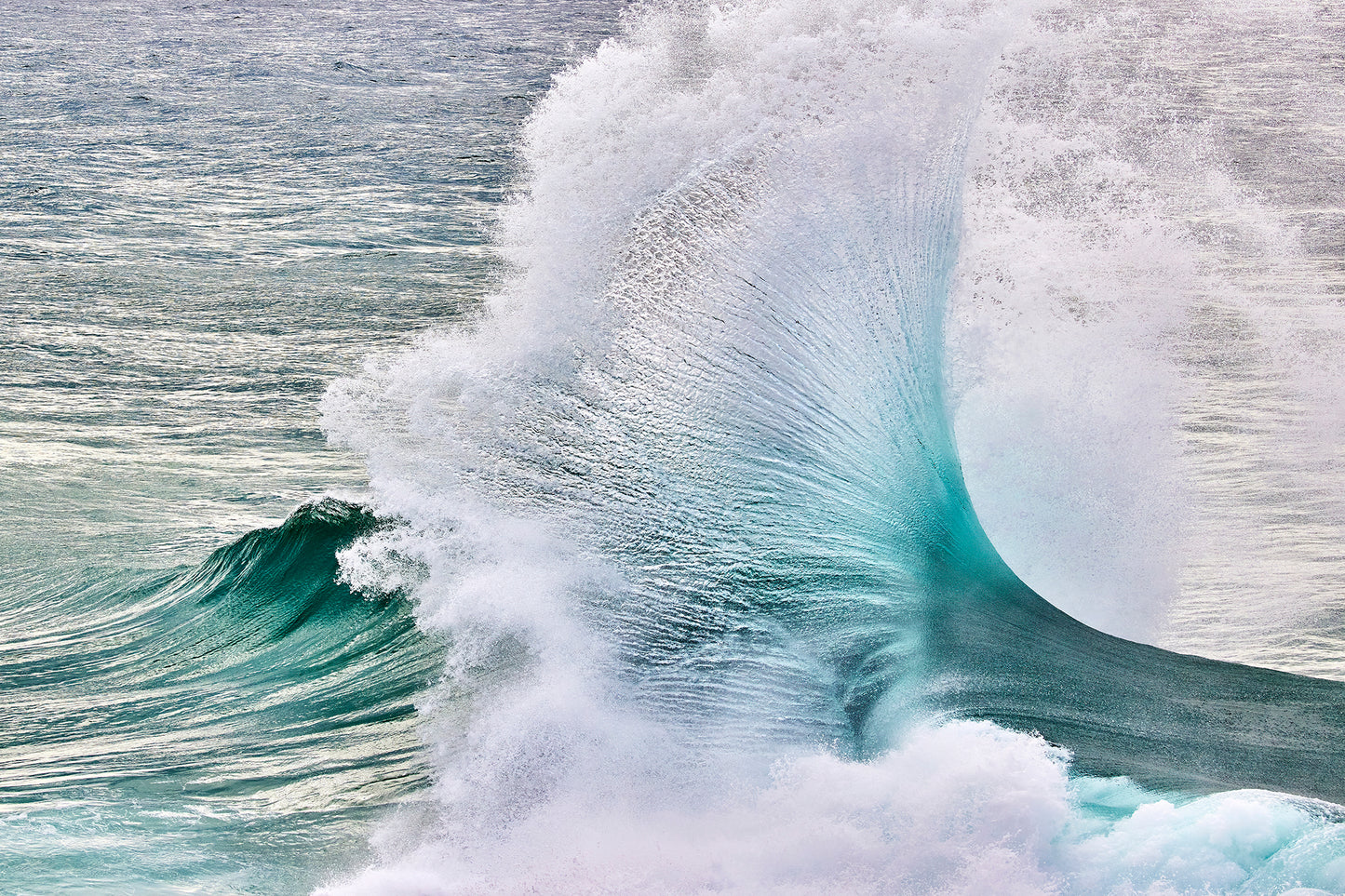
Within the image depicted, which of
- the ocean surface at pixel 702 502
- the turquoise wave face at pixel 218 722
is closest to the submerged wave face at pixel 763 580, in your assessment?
the ocean surface at pixel 702 502

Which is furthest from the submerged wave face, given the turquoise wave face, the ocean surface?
the turquoise wave face

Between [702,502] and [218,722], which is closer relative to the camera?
[218,722]

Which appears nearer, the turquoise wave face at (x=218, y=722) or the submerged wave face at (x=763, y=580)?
the submerged wave face at (x=763, y=580)

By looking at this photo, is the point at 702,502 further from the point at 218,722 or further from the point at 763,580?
the point at 218,722

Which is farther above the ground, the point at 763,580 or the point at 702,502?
the point at 702,502

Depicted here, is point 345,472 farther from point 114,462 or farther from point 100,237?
point 100,237

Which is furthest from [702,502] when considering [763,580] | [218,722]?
[218,722]

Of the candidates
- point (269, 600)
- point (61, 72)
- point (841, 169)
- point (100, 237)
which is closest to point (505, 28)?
point (61, 72)

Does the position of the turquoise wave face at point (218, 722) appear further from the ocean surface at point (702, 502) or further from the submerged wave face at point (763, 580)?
the submerged wave face at point (763, 580)
